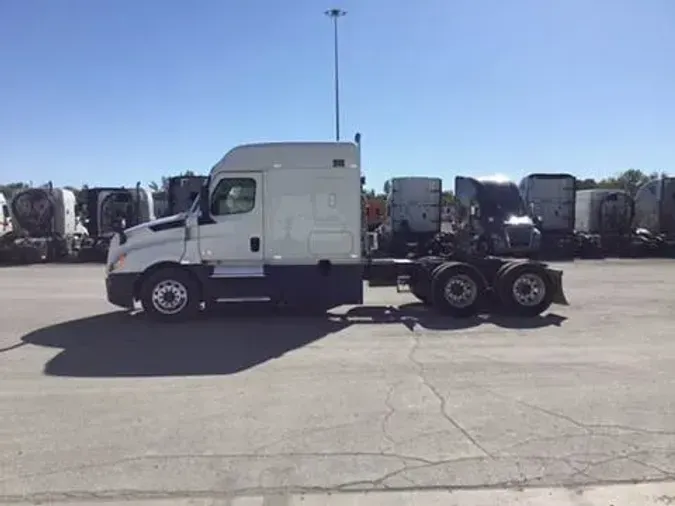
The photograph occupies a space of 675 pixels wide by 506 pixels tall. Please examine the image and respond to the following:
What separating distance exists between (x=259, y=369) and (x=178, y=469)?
3417 mm

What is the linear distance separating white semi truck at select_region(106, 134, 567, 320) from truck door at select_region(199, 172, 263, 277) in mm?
17

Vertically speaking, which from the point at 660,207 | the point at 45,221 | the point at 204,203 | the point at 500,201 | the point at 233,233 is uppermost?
the point at 660,207

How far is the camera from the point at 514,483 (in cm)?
495

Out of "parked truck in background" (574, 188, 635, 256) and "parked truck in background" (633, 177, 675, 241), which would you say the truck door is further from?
"parked truck in background" (633, 177, 675, 241)

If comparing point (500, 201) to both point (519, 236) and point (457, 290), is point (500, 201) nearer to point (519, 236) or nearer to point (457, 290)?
point (519, 236)

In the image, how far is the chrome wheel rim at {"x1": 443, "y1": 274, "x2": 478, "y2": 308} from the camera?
1294 centimetres

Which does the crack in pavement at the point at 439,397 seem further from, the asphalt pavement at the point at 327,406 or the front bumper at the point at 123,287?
the front bumper at the point at 123,287

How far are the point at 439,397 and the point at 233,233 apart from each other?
20.4 ft

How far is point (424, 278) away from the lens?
13.5 meters

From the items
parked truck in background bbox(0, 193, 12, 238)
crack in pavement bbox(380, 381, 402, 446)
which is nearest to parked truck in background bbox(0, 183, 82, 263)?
parked truck in background bbox(0, 193, 12, 238)

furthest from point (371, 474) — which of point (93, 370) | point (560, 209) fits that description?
point (560, 209)

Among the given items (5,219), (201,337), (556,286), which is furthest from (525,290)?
(5,219)

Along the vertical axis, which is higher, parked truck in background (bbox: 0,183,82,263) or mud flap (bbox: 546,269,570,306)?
parked truck in background (bbox: 0,183,82,263)

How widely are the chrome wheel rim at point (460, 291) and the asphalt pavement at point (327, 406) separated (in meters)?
0.52
